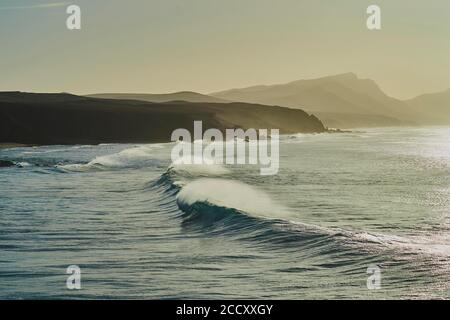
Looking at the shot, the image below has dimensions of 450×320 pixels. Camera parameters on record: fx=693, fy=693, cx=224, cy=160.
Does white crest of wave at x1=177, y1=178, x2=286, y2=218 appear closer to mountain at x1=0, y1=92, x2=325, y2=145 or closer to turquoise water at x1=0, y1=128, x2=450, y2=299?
turquoise water at x1=0, y1=128, x2=450, y2=299

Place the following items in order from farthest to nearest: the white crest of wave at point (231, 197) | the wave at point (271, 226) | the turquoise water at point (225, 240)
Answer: the white crest of wave at point (231, 197), the wave at point (271, 226), the turquoise water at point (225, 240)

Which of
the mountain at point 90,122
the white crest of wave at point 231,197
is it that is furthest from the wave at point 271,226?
the mountain at point 90,122

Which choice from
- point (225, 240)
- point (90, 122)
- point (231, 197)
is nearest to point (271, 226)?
point (225, 240)

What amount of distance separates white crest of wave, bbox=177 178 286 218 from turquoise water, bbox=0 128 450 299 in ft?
0.32

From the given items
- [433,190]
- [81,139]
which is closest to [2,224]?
[433,190]

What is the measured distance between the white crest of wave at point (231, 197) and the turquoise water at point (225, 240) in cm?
10

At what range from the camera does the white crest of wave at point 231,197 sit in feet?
82.2

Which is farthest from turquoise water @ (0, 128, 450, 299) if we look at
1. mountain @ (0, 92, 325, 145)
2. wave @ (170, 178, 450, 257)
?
mountain @ (0, 92, 325, 145)

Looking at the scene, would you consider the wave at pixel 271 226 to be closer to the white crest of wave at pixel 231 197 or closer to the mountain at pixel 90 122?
the white crest of wave at pixel 231 197

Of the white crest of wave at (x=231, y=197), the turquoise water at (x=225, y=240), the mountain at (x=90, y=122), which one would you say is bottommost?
the turquoise water at (x=225, y=240)

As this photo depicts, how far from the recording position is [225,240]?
18234mm

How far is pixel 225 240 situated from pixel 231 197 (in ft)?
37.7
